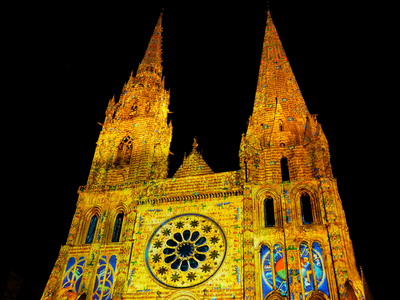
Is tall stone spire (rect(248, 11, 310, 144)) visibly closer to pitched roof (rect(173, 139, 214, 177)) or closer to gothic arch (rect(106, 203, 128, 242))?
pitched roof (rect(173, 139, 214, 177))

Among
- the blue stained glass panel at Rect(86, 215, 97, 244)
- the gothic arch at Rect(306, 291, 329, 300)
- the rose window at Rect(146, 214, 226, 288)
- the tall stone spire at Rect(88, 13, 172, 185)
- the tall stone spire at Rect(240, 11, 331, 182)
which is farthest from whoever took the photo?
the tall stone spire at Rect(88, 13, 172, 185)

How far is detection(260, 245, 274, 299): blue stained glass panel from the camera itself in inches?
634

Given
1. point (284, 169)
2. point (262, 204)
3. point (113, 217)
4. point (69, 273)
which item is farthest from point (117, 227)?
point (284, 169)

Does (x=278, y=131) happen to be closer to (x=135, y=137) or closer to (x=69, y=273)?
(x=135, y=137)

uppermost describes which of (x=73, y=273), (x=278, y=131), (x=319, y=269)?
(x=278, y=131)

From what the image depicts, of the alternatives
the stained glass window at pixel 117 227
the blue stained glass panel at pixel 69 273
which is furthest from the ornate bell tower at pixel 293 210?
the blue stained glass panel at pixel 69 273

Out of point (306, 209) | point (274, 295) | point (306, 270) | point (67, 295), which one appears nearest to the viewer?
point (274, 295)

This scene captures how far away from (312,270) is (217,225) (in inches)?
198

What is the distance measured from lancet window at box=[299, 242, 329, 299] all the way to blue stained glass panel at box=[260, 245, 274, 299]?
1.37 m

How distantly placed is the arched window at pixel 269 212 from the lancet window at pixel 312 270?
2.08 meters

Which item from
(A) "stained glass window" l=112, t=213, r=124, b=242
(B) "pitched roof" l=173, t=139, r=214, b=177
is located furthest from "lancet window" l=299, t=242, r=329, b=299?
(A) "stained glass window" l=112, t=213, r=124, b=242

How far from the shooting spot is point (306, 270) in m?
16.2

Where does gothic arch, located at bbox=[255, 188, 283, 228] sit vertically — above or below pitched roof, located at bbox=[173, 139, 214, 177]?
below

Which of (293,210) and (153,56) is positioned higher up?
(153,56)
